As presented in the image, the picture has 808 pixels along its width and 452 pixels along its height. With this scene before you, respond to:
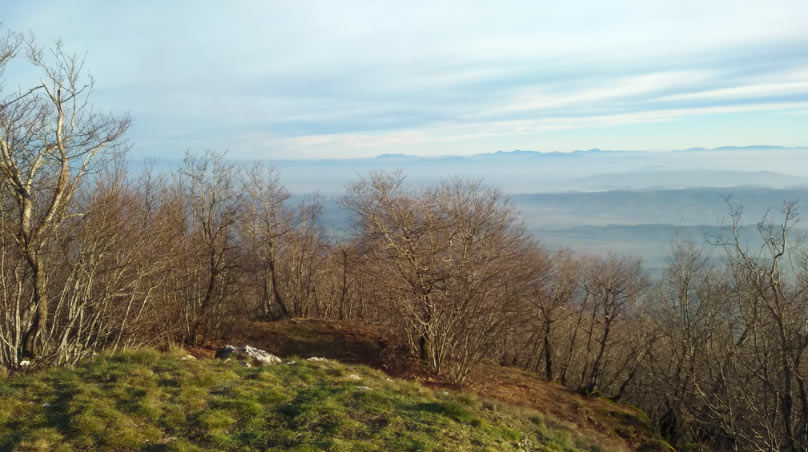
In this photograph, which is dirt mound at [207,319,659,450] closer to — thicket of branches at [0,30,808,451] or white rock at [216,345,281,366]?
thicket of branches at [0,30,808,451]

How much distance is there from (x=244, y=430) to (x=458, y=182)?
16.1m

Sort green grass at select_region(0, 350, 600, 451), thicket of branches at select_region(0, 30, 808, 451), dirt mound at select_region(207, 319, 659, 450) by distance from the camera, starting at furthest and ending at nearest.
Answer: dirt mound at select_region(207, 319, 659, 450), thicket of branches at select_region(0, 30, 808, 451), green grass at select_region(0, 350, 600, 451)

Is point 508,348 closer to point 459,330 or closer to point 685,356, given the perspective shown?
point 685,356

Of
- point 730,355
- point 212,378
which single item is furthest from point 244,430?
point 730,355

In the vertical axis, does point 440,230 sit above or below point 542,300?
above

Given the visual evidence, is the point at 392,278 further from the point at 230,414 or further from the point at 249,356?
the point at 230,414

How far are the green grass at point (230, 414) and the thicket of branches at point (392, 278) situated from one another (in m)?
2.71

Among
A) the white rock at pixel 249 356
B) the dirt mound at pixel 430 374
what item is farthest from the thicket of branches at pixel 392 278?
the white rock at pixel 249 356

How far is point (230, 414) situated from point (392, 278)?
9.81 meters

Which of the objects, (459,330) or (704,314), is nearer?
(459,330)

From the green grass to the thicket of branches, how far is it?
2709 mm

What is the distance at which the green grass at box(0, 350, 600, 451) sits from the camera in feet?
22.1

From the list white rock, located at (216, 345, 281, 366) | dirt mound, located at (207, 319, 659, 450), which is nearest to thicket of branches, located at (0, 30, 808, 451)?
dirt mound, located at (207, 319, 659, 450)

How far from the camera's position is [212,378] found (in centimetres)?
944
